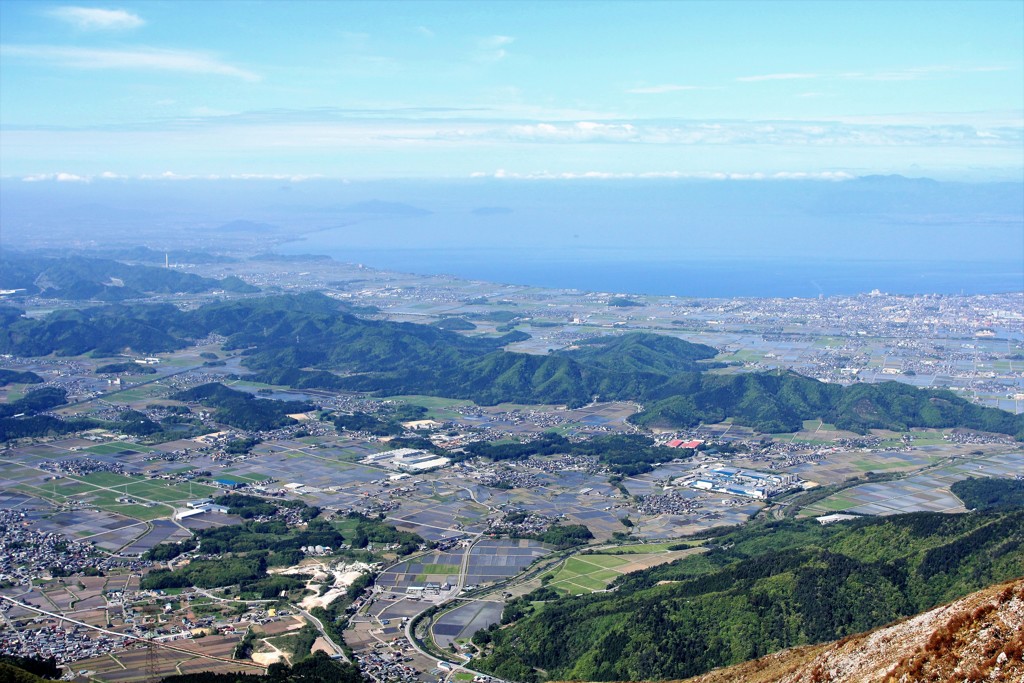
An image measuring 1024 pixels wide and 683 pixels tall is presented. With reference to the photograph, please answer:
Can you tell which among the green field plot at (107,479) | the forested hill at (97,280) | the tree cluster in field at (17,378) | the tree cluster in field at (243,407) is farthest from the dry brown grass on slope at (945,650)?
the forested hill at (97,280)

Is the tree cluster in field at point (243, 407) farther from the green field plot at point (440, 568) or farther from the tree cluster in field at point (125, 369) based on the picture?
the green field plot at point (440, 568)

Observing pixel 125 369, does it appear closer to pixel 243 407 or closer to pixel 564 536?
pixel 243 407

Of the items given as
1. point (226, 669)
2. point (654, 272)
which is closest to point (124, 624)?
point (226, 669)

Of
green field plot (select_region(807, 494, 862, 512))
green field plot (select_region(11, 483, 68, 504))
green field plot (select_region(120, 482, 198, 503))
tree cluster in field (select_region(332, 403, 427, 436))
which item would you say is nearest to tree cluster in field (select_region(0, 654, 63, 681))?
green field plot (select_region(120, 482, 198, 503))

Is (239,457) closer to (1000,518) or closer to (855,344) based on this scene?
(1000,518)

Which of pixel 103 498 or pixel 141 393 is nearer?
pixel 103 498

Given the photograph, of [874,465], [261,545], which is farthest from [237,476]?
[874,465]

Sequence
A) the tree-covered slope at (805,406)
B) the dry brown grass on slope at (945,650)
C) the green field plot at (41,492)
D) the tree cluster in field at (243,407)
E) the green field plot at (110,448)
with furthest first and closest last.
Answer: the tree-covered slope at (805,406)
the tree cluster in field at (243,407)
the green field plot at (110,448)
the green field plot at (41,492)
the dry brown grass on slope at (945,650)
